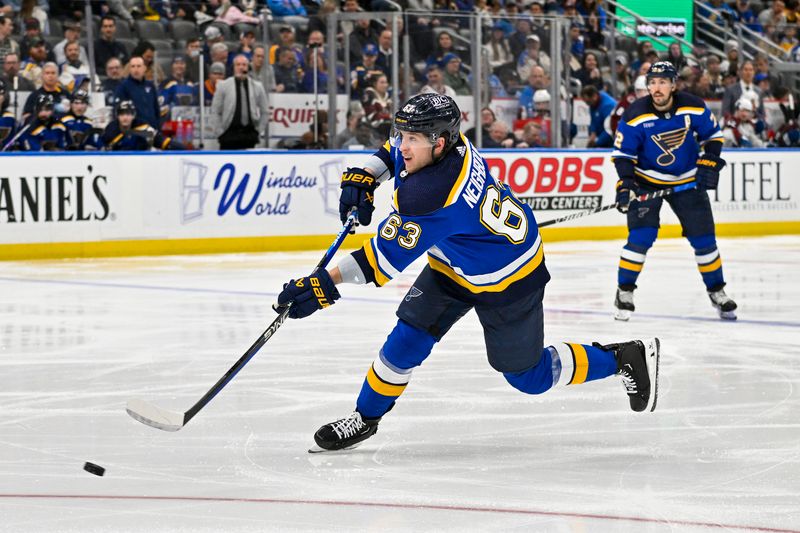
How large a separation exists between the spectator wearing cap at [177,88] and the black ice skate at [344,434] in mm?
6888

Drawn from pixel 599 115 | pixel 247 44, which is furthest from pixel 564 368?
pixel 599 115

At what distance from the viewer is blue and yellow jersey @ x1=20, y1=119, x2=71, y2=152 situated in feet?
32.4

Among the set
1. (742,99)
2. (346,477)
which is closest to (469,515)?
(346,477)

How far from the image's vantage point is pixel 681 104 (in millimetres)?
6914

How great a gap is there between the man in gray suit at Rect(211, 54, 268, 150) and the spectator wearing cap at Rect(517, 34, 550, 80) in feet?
7.71

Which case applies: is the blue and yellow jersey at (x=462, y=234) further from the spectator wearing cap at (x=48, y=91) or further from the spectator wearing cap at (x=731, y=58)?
the spectator wearing cap at (x=731, y=58)

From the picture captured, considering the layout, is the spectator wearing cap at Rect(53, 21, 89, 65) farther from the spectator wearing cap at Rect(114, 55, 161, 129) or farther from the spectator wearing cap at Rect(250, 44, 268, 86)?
the spectator wearing cap at Rect(250, 44, 268, 86)

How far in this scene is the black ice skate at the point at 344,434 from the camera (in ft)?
12.7

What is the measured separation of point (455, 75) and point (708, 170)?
15.7 ft

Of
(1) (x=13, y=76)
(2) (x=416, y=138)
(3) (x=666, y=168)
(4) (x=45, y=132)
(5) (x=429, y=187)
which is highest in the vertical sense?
(2) (x=416, y=138)

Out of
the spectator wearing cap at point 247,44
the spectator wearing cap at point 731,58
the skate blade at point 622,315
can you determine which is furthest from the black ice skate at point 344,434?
the spectator wearing cap at point 731,58

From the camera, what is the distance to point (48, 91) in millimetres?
9727

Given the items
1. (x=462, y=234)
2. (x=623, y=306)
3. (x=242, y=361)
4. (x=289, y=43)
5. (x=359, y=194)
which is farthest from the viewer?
(x=289, y=43)

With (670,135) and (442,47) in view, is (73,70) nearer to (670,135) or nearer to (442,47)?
(442,47)
